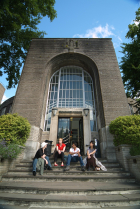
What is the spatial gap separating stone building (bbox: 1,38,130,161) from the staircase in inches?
83.1

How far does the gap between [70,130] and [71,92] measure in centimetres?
326

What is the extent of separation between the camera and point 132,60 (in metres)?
11.2

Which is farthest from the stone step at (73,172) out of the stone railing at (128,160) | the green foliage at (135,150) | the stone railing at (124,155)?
the green foliage at (135,150)

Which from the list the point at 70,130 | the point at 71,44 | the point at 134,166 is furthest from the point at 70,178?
the point at 71,44

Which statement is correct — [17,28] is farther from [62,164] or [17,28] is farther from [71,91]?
[62,164]

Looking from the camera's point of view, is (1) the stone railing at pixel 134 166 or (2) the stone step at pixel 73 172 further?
(2) the stone step at pixel 73 172

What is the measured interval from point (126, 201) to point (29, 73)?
9.27m

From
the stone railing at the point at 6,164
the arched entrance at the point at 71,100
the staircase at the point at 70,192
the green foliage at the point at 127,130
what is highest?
the arched entrance at the point at 71,100

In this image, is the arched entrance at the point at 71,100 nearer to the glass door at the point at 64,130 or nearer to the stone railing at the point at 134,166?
the glass door at the point at 64,130

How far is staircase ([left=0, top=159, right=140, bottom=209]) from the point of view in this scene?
274 cm

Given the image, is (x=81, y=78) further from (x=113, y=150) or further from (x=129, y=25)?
(x=129, y=25)

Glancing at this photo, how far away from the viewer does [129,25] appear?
1220 cm

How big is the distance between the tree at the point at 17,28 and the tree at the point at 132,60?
26.9ft

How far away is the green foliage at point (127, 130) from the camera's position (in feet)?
17.5
